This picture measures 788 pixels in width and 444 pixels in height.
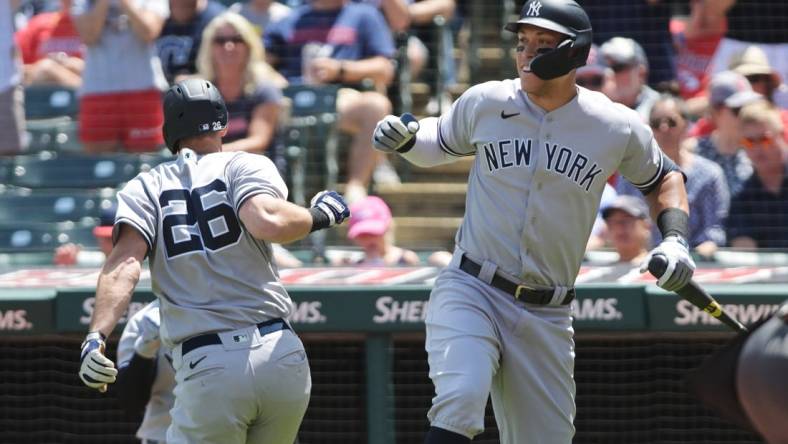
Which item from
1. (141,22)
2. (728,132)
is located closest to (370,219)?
(728,132)

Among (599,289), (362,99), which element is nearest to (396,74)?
(362,99)

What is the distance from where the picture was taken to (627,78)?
7680 millimetres

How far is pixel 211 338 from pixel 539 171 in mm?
1156

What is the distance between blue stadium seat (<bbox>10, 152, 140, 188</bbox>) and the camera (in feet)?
26.1

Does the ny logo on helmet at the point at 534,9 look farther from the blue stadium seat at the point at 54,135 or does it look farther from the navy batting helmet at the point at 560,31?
the blue stadium seat at the point at 54,135

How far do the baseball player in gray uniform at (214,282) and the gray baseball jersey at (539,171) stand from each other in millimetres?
485

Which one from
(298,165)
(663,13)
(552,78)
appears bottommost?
(298,165)

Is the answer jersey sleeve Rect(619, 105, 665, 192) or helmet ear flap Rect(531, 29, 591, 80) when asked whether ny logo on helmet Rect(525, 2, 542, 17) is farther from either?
jersey sleeve Rect(619, 105, 665, 192)

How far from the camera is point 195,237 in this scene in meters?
4.60

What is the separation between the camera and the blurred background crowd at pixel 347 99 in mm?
7145

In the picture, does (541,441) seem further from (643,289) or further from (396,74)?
(396,74)

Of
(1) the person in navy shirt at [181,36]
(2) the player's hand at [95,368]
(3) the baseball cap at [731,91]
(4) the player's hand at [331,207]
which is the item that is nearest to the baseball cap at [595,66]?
(3) the baseball cap at [731,91]

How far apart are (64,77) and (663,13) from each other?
141 inches

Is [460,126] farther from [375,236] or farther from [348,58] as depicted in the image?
[348,58]
